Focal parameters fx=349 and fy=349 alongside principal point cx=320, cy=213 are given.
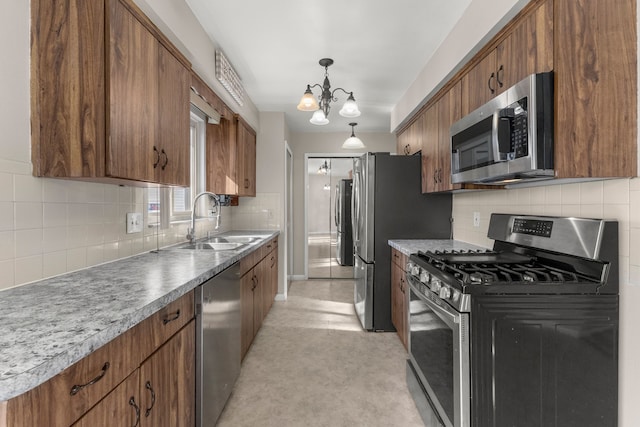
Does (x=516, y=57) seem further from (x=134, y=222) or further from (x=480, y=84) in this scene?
(x=134, y=222)

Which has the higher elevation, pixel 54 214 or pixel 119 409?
pixel 54 214

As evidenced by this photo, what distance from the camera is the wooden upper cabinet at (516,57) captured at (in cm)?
145

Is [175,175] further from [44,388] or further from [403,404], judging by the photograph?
[403,404]

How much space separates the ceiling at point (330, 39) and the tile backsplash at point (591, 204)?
1.21 m

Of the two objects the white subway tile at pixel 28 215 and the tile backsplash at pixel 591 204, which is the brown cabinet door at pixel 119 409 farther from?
the tile backsplash at pixel 591 204

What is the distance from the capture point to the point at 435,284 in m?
1.67

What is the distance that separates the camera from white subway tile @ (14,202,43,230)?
1.29 meters

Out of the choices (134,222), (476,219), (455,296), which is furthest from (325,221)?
(455,296)

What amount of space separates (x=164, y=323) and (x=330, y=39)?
2.21m

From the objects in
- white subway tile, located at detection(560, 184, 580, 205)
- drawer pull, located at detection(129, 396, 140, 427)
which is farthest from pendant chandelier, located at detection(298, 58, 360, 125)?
drawer pull, located at detection(129, 396, 140, 427)

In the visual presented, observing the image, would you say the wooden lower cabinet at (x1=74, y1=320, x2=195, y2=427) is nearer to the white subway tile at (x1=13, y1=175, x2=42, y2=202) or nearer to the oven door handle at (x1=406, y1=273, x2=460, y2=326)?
the white subway tile at (x1=13, y1=175, x2=42, y2=202)

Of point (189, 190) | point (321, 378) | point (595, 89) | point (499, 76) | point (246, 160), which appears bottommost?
point (321, 378)

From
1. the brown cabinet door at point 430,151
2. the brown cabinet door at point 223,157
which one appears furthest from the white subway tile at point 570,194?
the brown cabinet door at point 223,157

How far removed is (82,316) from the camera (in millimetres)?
956
